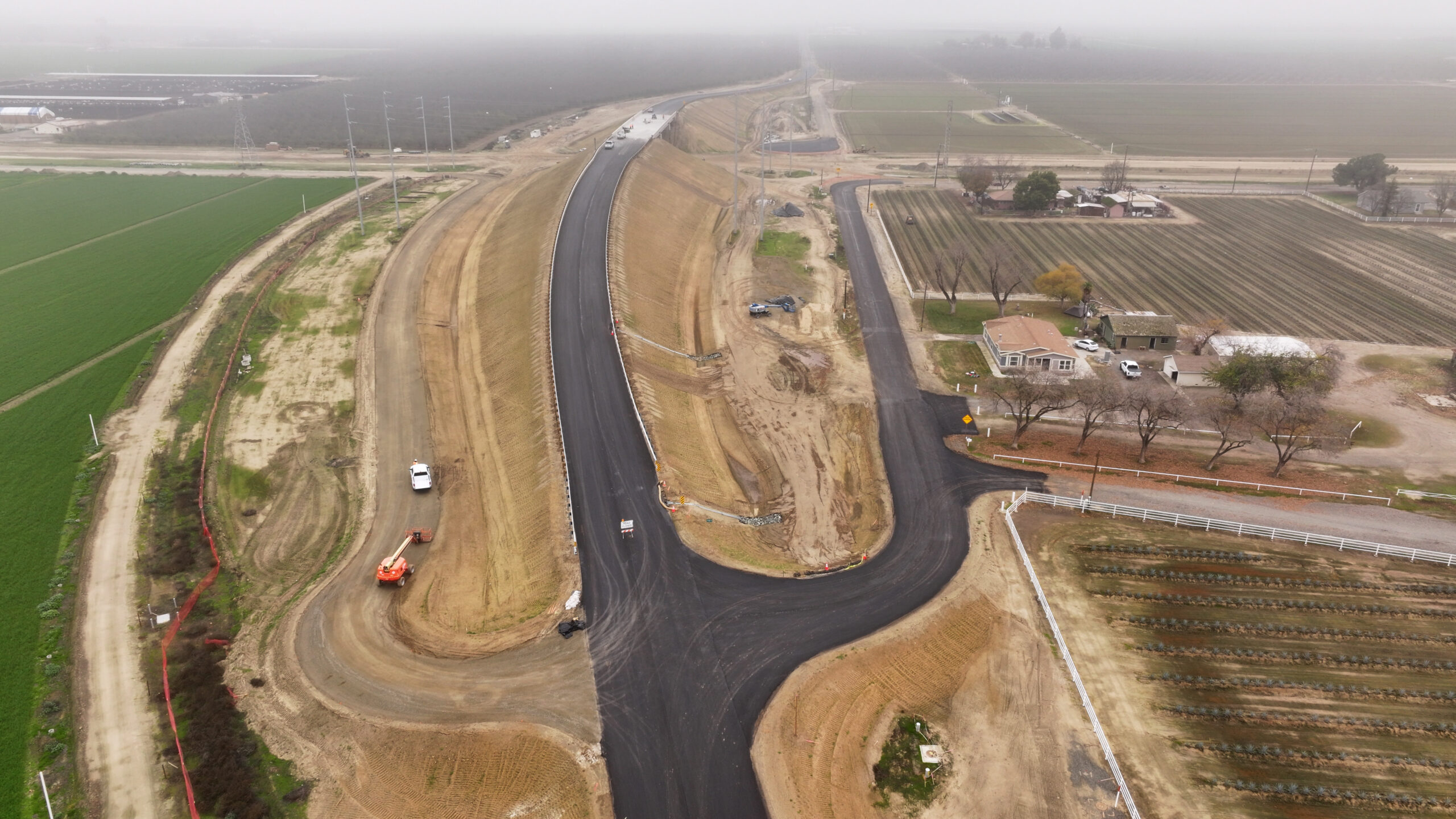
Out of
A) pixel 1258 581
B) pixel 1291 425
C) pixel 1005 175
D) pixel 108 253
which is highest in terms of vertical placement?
pixel 1005 175

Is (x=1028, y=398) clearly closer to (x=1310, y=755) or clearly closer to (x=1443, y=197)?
(x=1310, y=755)

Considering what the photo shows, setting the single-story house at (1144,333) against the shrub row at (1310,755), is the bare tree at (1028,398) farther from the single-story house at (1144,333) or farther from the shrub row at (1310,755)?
the shrub row at (1310,755)

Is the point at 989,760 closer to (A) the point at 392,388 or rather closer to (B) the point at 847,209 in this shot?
(A) the point at 392,388

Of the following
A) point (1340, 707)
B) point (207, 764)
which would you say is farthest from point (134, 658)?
point (1340, 707)

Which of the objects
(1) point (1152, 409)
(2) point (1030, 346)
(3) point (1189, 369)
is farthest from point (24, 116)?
(3) point (1189, 369)

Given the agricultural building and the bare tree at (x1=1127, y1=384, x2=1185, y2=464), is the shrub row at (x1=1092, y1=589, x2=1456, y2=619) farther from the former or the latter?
the agricultural building

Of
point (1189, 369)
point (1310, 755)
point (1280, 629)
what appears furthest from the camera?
point (1189, 369)

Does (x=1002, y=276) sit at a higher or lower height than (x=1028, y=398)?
higher
